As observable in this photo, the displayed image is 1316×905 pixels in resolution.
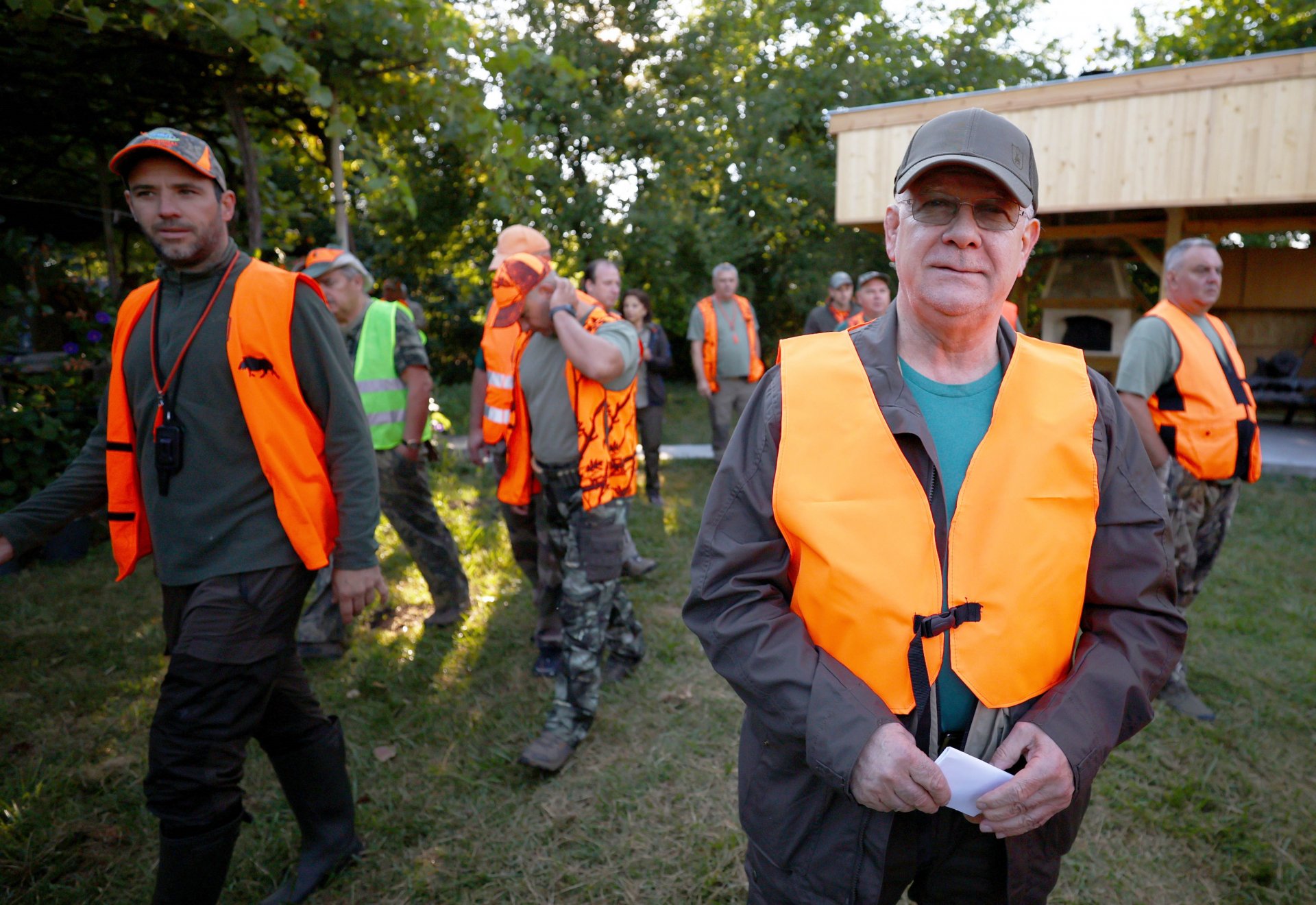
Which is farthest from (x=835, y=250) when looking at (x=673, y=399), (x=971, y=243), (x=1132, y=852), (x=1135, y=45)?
(x=971, y=243)

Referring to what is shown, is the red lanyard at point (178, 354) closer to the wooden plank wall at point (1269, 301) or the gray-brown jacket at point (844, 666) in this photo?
the gray-brown jacket at point (844, 666)

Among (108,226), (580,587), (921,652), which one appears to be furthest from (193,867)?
(108,226)

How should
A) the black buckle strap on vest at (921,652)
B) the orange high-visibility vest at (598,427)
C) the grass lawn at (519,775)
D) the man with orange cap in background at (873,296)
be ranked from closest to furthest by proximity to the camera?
1. the black buckle strap on vest at (921,652)
2. the grass lawn at (519,775)
3. the orange high-visibility vest at (598,427)
4. the man with orange cap in background at (873,296)

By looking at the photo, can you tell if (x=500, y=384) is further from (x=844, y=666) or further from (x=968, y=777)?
(x=968, y=777)

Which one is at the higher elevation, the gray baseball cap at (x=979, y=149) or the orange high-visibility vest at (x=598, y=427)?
the gray baseball cap at (x=979, y=149)

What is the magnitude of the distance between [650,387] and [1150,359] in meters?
4.87

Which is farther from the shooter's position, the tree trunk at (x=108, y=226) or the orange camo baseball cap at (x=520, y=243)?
the tree trunk at (x=108, y=226)

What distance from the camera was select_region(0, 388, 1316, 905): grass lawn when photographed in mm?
2918

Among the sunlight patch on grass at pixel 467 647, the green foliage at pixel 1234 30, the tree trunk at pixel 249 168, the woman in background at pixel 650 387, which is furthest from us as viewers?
the green foliage at pixel 1234 30

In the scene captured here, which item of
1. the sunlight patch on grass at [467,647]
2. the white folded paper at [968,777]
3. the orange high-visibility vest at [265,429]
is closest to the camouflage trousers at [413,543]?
the sunlight patch on grass at [467,647]

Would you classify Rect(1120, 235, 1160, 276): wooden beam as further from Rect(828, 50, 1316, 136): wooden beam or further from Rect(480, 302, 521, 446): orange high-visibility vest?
Rect(480, 302, 521, 446): orange high-visibility vest

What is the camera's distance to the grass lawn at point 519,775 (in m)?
2.92

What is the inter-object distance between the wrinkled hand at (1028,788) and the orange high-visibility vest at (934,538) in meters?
0.08

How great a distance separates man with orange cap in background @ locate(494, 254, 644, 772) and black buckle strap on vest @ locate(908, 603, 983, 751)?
228 centimetres
